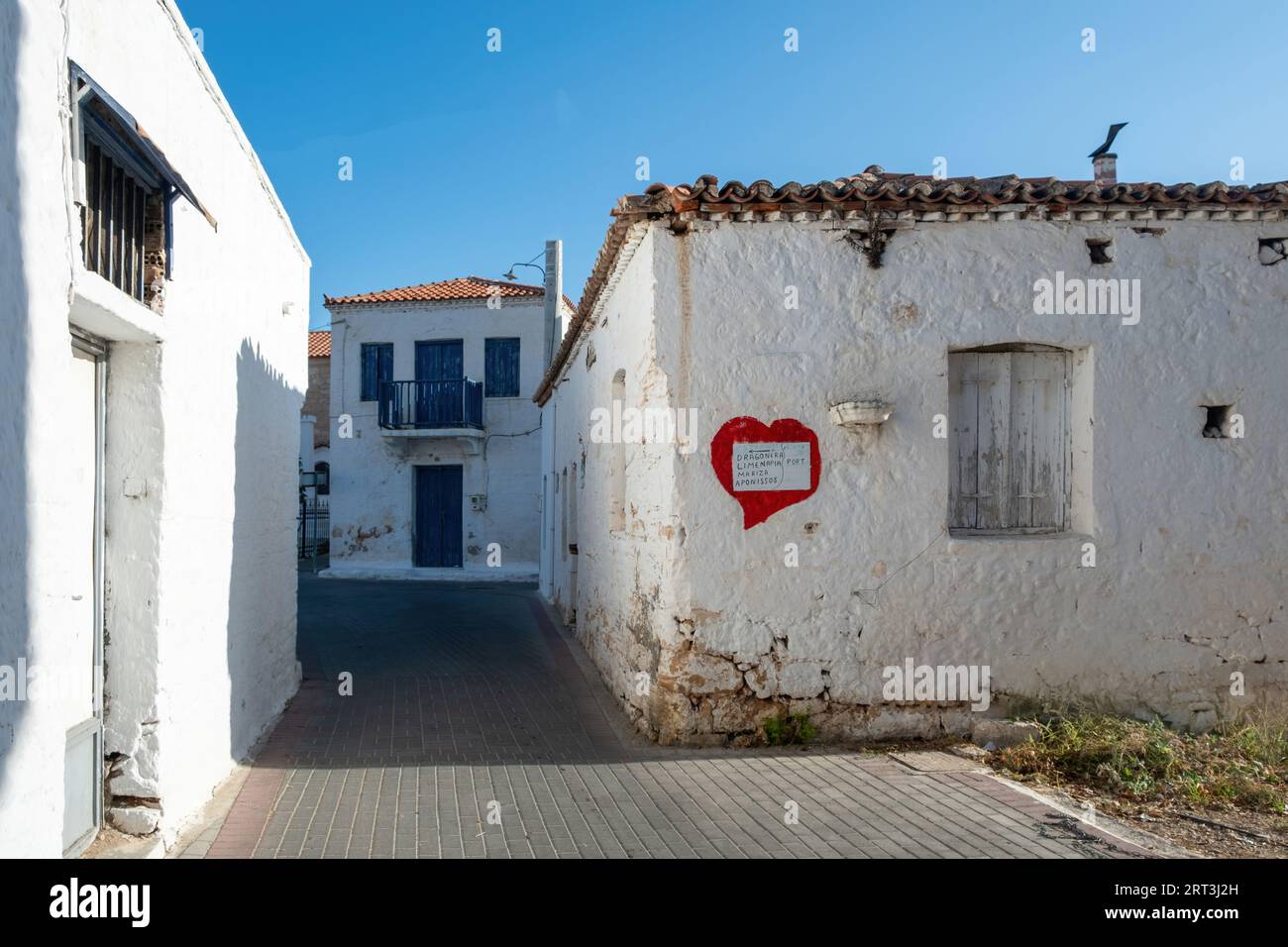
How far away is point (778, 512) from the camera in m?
6.92

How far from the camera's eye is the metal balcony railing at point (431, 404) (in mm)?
23000

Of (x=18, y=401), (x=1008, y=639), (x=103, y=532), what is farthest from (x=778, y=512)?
(x=18, y=401)

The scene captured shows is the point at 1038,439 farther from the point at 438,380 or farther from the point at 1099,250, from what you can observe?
the point at 438,380

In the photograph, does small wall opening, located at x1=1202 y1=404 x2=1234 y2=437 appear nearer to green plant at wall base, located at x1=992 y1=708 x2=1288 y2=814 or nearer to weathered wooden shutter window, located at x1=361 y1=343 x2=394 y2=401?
green plant at wall base, located at x1=992 y1=708 x2=1288 y2=814

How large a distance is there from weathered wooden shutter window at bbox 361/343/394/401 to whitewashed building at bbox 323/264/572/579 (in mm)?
25

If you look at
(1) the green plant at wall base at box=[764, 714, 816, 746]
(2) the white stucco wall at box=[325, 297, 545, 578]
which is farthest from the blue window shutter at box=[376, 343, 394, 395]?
(1) the green plant at wall base at box=[764, 714, 816, 746]

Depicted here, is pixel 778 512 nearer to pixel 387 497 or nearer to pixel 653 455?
pixel 653 455

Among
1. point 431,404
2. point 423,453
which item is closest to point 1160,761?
point 431,404

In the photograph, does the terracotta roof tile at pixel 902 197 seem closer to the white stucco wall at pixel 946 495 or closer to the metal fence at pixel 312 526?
the white stucco wall at pixel 946 495

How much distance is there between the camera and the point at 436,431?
2281 cm

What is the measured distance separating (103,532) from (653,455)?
3.86 m

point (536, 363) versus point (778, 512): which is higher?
point (536, 363)

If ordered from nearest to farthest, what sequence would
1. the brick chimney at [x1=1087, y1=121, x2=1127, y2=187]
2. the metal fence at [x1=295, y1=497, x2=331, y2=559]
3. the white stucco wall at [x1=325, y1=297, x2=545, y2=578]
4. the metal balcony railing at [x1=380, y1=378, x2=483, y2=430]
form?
the brick chimney at [x1=1087, y1=121, x2=1127, y2=187], the metal balcony railing at [x1=380, y1=378, x2=483, y2=430], the white stucco wall at [x1=325, y1=297, x2=545, y2=578], the metal fence at [x1=295, y1=497, x2=331, y2=559]

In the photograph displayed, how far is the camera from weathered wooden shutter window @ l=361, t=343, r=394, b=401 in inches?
936
